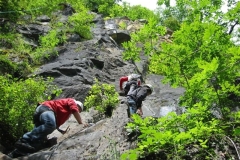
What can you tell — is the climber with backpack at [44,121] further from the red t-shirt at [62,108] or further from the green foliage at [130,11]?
the green foliage at [130,11]

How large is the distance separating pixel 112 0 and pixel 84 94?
2257 cm

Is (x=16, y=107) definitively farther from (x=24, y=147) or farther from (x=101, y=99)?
(x=101, y=99)

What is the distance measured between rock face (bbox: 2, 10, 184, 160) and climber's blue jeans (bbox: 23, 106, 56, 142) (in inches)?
15.9

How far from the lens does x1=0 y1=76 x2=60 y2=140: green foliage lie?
689cm

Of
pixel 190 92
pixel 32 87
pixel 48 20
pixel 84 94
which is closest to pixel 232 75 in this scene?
pixel 190 92

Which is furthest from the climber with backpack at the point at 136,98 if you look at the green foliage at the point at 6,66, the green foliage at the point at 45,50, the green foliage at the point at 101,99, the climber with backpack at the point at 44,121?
the green foliage at the point at 45,50

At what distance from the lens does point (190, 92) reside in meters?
5.85

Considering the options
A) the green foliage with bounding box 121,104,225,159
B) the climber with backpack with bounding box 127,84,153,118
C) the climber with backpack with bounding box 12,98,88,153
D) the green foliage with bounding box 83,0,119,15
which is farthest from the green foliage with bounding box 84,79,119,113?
the green foliage with bounding box 83,0,119,15

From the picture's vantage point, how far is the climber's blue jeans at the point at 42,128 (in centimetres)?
616

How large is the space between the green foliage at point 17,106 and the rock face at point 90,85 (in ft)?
2.79

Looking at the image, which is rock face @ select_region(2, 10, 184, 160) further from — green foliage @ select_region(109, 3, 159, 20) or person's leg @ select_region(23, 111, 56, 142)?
green foliage @ select_region(109, 3, 159, 20)

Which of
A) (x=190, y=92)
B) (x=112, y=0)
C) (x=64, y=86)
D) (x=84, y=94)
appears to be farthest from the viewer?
(x=112, y=0)

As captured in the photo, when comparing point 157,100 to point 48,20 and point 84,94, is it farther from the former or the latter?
point 48,20

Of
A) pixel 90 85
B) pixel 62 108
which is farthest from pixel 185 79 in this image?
pixel 90 85
